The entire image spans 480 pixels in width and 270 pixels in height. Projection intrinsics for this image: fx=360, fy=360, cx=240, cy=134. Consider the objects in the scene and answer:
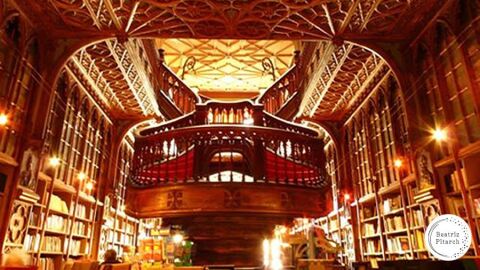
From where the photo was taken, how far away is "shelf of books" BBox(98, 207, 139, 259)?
7657mm

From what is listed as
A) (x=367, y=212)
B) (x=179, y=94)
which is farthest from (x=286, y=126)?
(x=179, y=94)

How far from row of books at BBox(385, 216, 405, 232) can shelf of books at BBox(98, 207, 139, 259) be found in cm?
555

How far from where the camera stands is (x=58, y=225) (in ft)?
19.7

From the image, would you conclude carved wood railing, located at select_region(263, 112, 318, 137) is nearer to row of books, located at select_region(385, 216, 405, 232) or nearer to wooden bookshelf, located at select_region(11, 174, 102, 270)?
row of books, located at select_region(385, 216, 405, 232)

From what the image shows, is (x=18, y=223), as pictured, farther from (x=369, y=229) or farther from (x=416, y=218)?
(x=369, y=229)

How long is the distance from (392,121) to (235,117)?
11.0 feet

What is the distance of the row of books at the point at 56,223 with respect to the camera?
226 inches

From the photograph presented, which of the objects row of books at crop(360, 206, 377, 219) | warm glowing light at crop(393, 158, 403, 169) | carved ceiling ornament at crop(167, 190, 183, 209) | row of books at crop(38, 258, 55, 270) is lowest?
row of books at crop(38, 258, 55, 270)

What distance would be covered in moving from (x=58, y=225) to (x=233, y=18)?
4416 millimetres

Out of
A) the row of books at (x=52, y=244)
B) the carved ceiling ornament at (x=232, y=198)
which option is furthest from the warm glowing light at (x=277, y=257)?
the row of books at (x=52, y=244)

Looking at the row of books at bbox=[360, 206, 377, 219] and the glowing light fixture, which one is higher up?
the glowing light fixture

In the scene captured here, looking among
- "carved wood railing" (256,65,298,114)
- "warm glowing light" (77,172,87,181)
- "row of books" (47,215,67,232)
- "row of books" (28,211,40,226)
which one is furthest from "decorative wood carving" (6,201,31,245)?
"carved wood railing" (256,65,298,114)

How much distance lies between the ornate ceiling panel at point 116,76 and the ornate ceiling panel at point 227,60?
698cm

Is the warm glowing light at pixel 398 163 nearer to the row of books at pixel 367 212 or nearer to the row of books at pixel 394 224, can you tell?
the row of books at pixel 394 224
